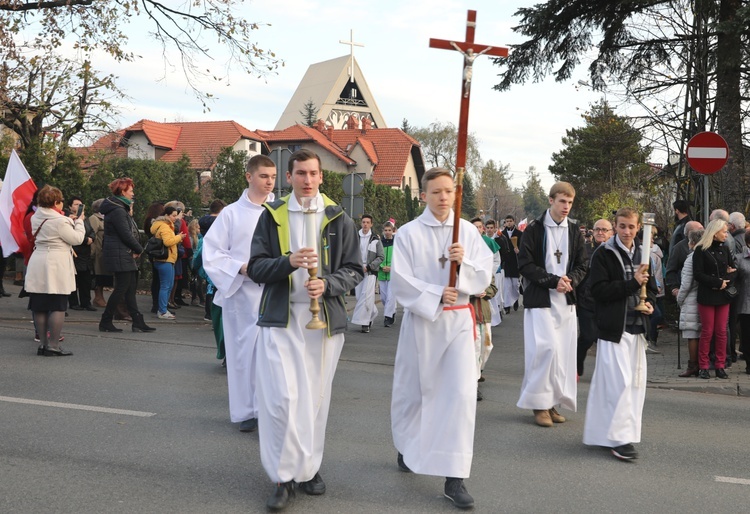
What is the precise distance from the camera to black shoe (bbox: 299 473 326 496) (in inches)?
208

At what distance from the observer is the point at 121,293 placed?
12.4 m

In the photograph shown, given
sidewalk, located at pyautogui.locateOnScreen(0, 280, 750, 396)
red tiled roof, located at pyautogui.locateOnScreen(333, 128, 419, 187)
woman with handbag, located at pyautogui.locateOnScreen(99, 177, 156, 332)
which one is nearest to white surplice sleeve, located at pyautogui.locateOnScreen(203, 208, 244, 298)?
sidewalk, located at pyautogui.locateOnScreen(0, 280, 750, 396)

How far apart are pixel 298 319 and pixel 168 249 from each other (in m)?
9.59

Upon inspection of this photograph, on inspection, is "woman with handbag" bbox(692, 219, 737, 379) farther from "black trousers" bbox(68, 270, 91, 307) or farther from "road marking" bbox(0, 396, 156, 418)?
"black trousers" bbox(68, 270, 91, 307)

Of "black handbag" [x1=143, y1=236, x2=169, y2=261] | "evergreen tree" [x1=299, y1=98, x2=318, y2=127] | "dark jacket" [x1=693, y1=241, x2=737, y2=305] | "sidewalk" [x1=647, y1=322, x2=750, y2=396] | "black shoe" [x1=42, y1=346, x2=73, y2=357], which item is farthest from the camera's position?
"evergreen tree" [x1=299, y1=98, x2=318, y2=127]

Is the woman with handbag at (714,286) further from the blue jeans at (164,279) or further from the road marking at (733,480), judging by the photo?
the blue jeans at (164,279)

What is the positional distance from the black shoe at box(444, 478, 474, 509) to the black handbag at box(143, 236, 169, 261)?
9806 millimetres

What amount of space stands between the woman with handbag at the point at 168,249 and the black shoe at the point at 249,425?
25.5ft

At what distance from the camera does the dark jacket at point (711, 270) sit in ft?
33.3

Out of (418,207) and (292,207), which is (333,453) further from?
(418,207)

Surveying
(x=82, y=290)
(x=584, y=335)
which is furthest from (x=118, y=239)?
(x=584, y=335)

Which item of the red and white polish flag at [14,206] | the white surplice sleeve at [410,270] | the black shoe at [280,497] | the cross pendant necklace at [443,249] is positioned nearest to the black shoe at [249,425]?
the black shoe at [280,497]

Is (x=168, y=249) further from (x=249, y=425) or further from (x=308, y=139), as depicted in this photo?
(x=308, y=139)

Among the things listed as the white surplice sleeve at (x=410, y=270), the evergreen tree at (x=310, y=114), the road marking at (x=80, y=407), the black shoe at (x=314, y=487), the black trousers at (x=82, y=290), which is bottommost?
the road marking at (x=80, y=407)
